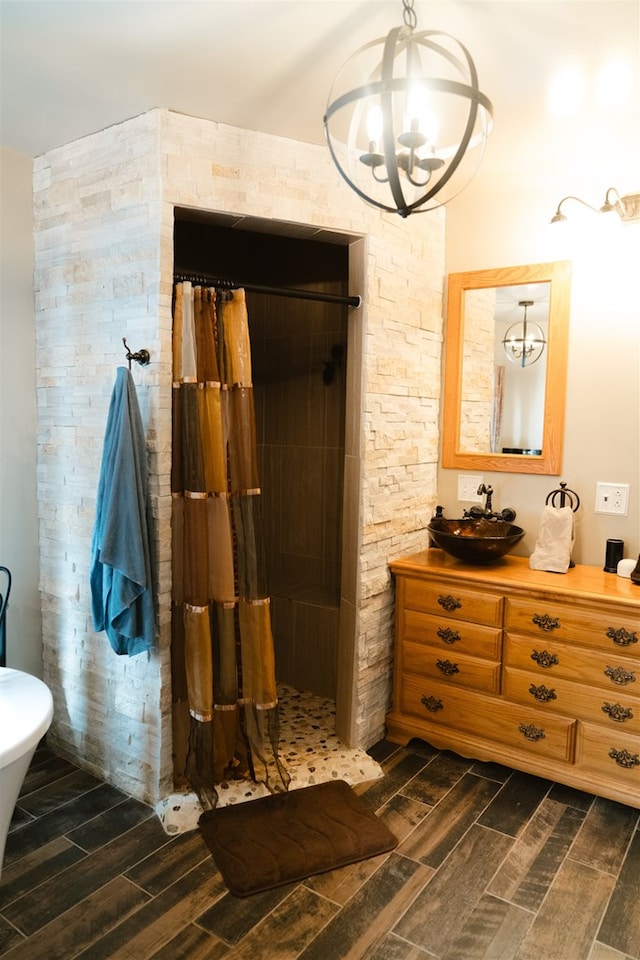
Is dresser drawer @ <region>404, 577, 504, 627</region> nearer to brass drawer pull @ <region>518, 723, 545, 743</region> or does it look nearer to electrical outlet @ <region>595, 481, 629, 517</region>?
brass drawer pull @ <region>518, 723, 545, 743</region>

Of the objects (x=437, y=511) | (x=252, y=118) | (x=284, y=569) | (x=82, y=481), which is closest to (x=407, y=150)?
(x=252, y=118)

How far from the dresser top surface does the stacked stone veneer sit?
5.9 inches

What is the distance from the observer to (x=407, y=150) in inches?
59.6

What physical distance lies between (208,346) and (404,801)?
6.29 feet

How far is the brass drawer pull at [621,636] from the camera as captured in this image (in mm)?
2386

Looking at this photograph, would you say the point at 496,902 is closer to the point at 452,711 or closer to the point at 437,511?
the point at 452,711

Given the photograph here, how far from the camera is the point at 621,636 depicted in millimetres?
2404

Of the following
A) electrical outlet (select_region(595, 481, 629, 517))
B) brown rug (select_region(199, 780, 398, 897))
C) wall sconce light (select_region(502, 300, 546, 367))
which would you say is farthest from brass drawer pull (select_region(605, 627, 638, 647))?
wall sconce light (select_region(502, 300, 546, 367))

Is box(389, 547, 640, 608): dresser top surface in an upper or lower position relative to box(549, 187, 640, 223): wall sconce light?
lower

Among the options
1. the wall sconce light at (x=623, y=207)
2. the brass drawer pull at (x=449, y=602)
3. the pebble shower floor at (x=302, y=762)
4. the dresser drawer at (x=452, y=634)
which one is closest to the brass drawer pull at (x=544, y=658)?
the dresser drawer at (x=452, y=634)

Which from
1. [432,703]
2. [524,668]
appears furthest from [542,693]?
[432,703]

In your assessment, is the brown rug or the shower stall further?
the shower stall

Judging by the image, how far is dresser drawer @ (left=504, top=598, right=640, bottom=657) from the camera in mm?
2395

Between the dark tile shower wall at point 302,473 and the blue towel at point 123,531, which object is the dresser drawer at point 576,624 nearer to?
the dark tile shower wall at point 302,473
